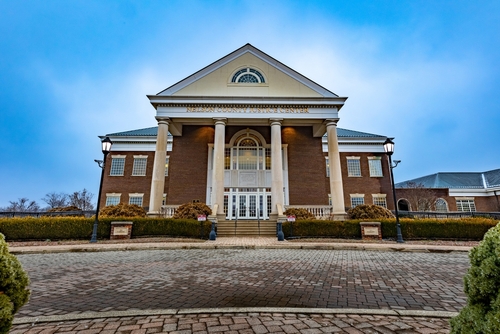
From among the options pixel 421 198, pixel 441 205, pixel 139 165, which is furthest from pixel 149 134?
pixel 441 205

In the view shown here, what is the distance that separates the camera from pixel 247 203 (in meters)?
22.9

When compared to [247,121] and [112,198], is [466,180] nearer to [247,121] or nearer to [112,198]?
[247,121]

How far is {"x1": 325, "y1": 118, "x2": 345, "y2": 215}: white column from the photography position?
18.5m

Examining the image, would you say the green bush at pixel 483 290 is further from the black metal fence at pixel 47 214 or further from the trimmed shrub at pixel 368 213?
the black metal fence at pixel 47 214

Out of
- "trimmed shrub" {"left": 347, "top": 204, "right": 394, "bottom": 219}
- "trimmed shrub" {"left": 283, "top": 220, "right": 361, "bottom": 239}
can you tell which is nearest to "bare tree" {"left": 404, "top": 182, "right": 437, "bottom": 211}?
"trimmed shrub" {"left": 347, "top": 204, "right": 394, "bottom": 219}

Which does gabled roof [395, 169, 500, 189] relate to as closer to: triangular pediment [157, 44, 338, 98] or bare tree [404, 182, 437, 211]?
bare tree [404, 182, 437, 211]

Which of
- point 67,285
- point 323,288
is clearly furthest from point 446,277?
point 67,285

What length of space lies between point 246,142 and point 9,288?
2245cm

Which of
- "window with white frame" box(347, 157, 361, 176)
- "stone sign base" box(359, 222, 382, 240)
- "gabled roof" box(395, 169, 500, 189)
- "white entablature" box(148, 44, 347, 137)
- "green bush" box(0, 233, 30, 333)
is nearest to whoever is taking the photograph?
"green bush" box(0, 233, 30, 333)

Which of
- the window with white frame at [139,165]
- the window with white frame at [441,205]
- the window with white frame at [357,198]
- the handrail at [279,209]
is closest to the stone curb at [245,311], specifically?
the handrail at [279,209]

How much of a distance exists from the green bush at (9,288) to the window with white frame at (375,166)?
3238 centimetres

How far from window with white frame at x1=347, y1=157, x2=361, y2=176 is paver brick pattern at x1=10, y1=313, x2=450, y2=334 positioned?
28438mm

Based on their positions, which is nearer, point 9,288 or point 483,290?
point 483,290

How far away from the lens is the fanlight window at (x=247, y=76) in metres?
22.6
